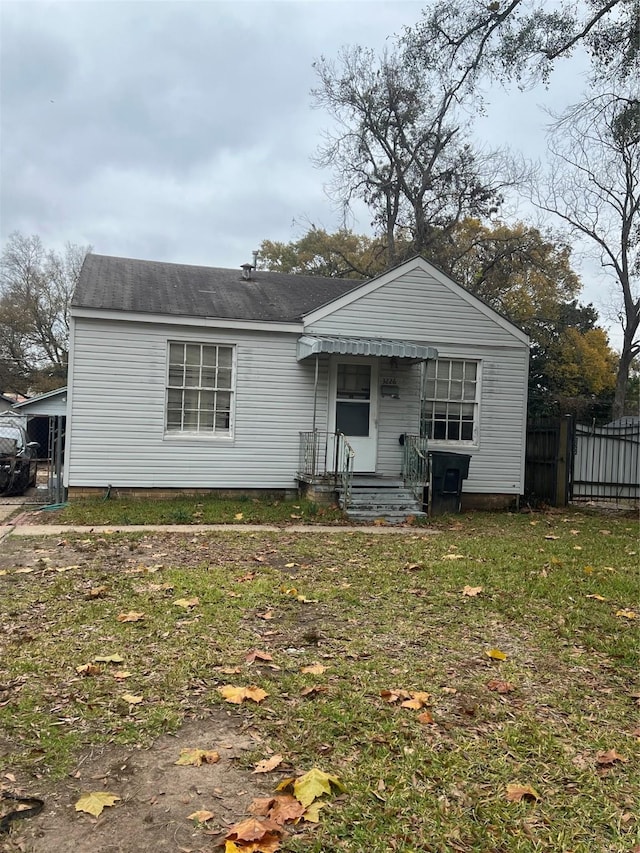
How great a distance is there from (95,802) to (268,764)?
2.35 ft

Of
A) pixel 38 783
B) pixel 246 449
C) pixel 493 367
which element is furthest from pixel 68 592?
pixel 493 367

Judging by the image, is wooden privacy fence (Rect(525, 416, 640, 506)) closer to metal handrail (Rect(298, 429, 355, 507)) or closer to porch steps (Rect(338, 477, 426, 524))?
porch steps (Rect(338, 477, 426, 524))

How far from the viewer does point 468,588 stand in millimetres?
5785

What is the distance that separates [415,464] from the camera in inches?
468

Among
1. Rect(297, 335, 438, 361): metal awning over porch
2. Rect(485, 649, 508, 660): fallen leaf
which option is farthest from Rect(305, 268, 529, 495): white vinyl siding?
Rect(485, 649, 508, 660): fallen leaf

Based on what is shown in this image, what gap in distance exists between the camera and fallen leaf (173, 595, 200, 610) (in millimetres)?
5180

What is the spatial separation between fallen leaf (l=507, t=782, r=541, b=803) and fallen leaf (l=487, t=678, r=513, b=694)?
991 millimetres

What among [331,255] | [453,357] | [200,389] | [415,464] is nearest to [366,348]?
[415,464]

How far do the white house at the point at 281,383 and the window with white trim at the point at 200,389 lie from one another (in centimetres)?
2

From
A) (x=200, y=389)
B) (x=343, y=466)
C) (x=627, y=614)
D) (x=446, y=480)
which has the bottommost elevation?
(x=627, y=614)

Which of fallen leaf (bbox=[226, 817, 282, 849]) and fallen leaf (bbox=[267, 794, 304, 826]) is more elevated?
fallen leaf (bbox=[226, 817, 282, 849])

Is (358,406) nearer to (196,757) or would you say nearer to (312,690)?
(312,690)

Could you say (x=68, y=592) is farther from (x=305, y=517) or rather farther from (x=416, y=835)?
(x=305, y=517)

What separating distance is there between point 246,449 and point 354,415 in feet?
7.23
